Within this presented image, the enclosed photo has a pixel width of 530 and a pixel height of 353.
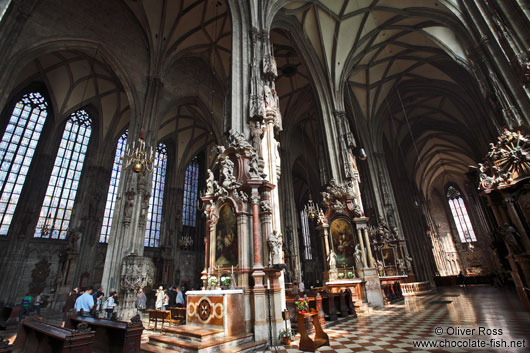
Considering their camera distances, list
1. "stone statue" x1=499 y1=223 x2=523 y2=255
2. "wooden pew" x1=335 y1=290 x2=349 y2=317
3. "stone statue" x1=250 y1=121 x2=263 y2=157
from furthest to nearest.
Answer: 1. "wooden pew" x1=335 y1=290 x2=349 y2=317
2. "stone statue" x1=499 y1=223 x2=523 y2=255
3. "stone statue" x1=250 y1=121 x2=263 y2=157

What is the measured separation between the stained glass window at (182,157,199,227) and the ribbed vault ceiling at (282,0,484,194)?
15943 millimetres

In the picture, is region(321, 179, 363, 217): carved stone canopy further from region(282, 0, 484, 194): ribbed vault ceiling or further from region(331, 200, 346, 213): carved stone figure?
region(282, 0, 484, 194): ribbed vault ceiling

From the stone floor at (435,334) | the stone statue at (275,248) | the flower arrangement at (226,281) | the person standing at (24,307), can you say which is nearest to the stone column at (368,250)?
the stone floor at (435,334)

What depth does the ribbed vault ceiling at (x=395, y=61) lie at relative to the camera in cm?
1398

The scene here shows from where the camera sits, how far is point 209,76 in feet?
62.0

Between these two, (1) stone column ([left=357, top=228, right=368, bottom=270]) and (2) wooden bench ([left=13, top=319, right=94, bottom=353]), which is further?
(1) stone column ([left=357, top=228, right=368, bottom=270])

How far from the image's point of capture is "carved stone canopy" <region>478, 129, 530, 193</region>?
28.0ft

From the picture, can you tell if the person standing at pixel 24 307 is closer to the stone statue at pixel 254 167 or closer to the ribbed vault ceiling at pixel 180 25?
the stone statue at pixel 254 167

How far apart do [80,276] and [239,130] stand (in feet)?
49.7

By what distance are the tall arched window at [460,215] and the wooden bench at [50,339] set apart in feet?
146

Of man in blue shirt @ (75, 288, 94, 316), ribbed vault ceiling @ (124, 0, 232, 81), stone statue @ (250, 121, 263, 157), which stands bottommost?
man in blue shirt @ (75, 288, 94, 316)

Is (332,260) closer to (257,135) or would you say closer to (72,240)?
(257,135)

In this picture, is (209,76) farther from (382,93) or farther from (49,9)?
(382,93)

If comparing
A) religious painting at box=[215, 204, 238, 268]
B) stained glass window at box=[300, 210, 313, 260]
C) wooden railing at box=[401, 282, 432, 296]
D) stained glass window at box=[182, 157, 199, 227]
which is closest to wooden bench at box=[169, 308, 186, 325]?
religious painting at box=[215, 204, 238, 268]
